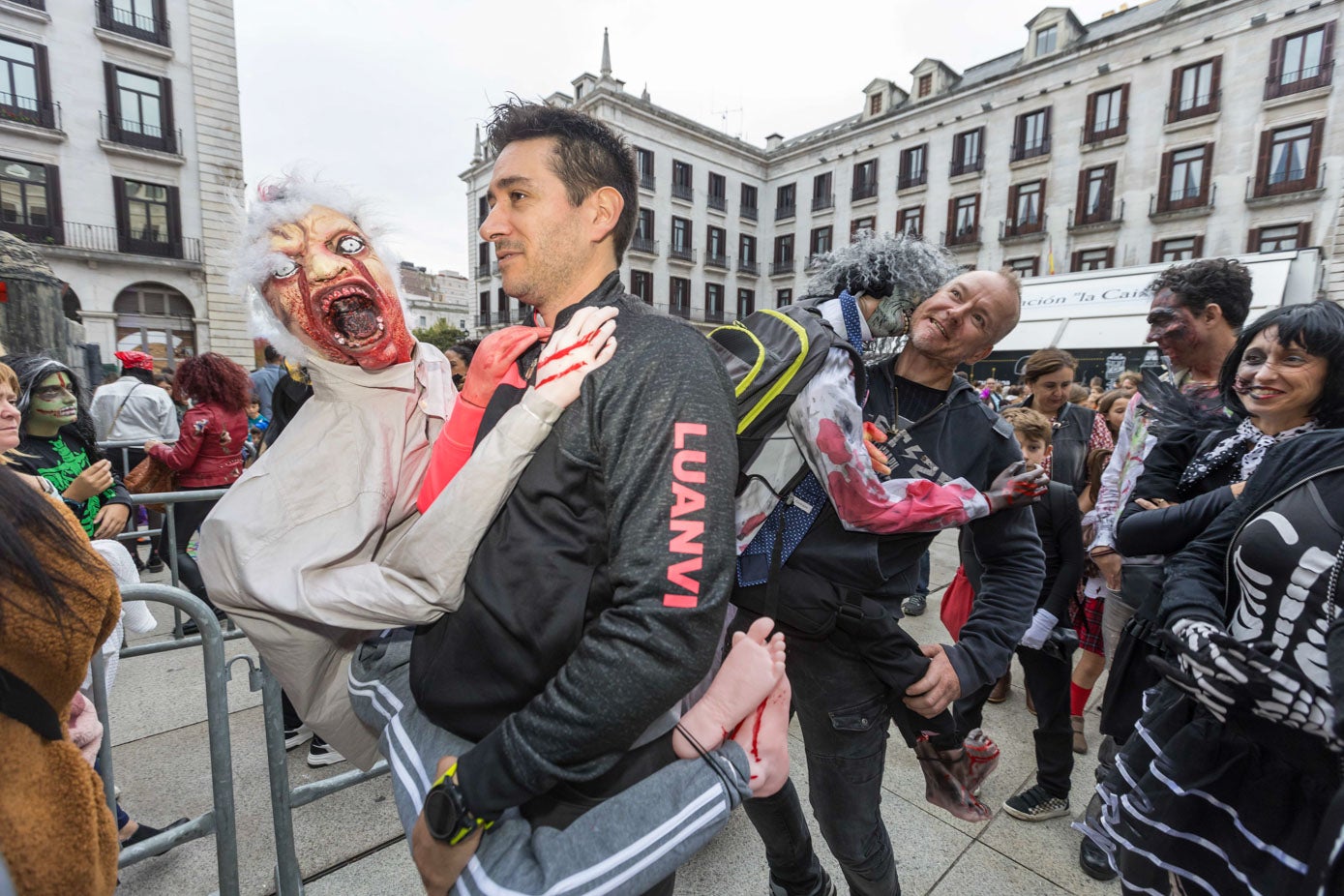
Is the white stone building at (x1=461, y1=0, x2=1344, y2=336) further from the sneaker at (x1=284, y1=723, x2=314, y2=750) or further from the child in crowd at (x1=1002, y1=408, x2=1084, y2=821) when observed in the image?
the sneaker at (x1=284, y1=723, x2=314, y2=750)

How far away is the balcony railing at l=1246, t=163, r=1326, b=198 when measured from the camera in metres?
17.6

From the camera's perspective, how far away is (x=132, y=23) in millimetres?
17328

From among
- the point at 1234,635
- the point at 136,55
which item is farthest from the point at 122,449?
the point at 136,55

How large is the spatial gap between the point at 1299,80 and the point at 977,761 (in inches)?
1057

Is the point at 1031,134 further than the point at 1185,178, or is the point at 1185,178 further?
the point at 1031,134

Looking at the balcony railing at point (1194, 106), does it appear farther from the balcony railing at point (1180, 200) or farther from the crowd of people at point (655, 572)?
the crowd of people at point (655, 572)

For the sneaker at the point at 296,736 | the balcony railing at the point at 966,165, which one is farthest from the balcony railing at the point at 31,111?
the balcony railing at the point at 966,165

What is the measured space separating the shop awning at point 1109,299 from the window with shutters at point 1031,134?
7809mm

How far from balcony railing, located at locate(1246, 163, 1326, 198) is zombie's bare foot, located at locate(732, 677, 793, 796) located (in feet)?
85.3

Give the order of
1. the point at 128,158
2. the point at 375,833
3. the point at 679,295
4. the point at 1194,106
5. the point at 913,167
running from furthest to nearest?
the point at 679,295
the point at 913,167
the point at 1194,106
the point at 128,158
the point at 375,833

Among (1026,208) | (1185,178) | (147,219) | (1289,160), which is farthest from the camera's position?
(1026,208)

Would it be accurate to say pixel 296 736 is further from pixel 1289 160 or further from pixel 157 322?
pixel 1289 160

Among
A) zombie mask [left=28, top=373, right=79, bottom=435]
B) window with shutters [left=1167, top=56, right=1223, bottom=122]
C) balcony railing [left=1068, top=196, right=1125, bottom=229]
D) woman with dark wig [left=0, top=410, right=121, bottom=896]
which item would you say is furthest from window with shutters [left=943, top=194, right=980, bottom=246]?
woman with dark wig [left=0, top=410, right=121, bottom=896]

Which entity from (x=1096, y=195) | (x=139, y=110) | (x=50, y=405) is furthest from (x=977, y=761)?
(x=1096, y=195)
